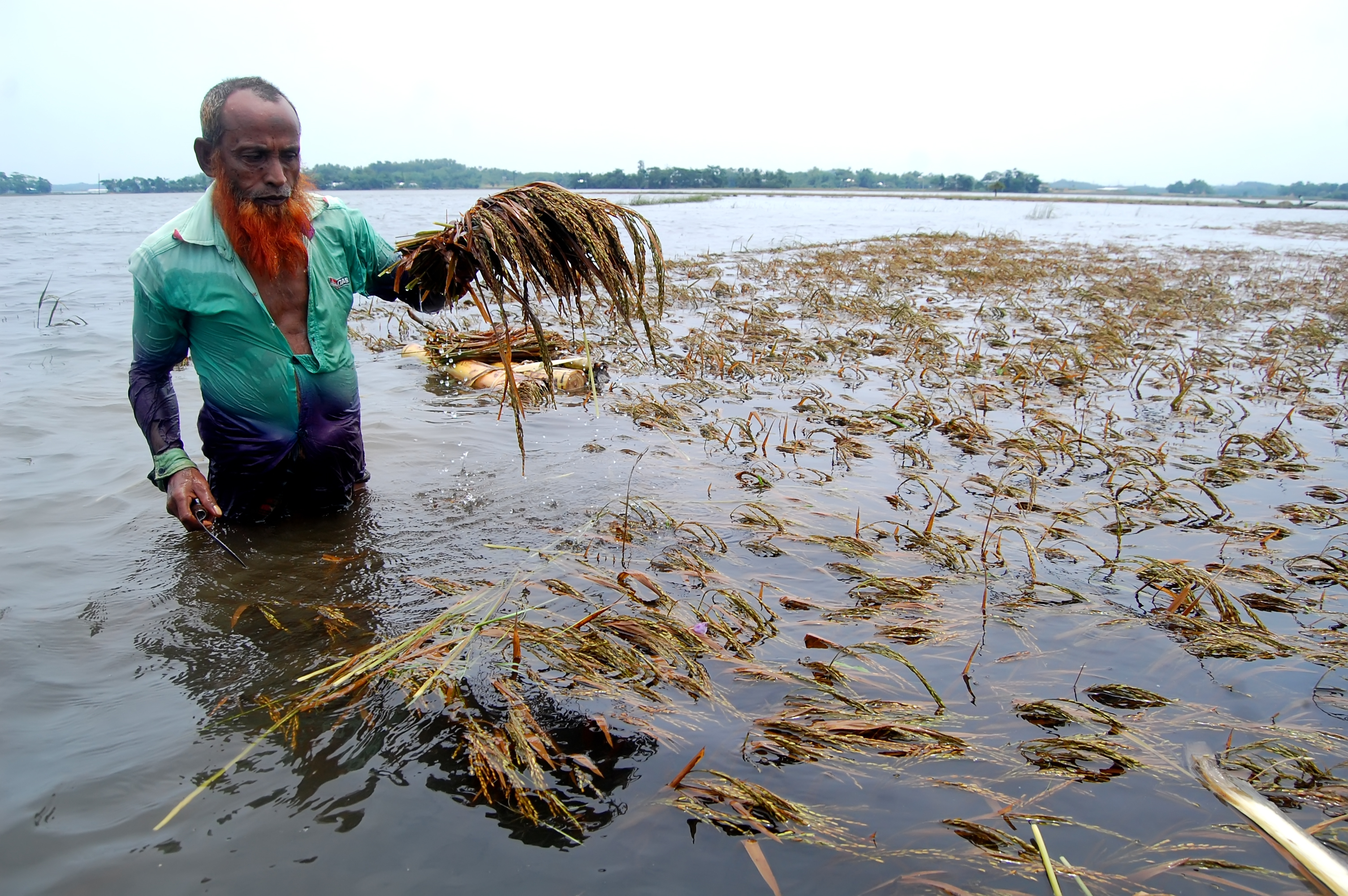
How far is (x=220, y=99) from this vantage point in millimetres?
2857

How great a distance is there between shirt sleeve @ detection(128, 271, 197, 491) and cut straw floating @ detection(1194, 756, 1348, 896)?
3.87m

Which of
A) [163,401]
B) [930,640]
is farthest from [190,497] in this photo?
[930,640]

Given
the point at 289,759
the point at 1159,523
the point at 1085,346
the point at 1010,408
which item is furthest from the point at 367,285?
the point at 1085,346

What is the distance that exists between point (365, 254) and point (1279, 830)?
12.9ft

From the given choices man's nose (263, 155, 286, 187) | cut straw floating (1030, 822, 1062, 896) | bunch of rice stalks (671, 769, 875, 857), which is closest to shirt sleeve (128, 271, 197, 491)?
man's nose (263, 155, 286, 187)

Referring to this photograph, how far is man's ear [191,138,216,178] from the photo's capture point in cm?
293

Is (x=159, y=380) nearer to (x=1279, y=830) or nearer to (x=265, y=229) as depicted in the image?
(x=265, y=229)

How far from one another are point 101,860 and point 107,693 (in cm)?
89

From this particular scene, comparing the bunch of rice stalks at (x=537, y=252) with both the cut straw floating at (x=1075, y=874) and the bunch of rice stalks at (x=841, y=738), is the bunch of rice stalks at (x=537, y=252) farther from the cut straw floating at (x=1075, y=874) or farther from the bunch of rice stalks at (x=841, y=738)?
the cut straw floating at (x=1075, y=874)

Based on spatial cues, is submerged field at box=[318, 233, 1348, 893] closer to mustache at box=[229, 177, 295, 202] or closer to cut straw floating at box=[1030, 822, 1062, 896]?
cut straw floating at box=[1030, 822, 1062, 896]

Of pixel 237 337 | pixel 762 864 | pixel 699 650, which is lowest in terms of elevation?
pixel 762 864

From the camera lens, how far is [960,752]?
2258 mm

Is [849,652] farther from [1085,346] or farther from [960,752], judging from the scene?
[1085,346]

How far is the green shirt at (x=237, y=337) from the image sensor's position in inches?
116
